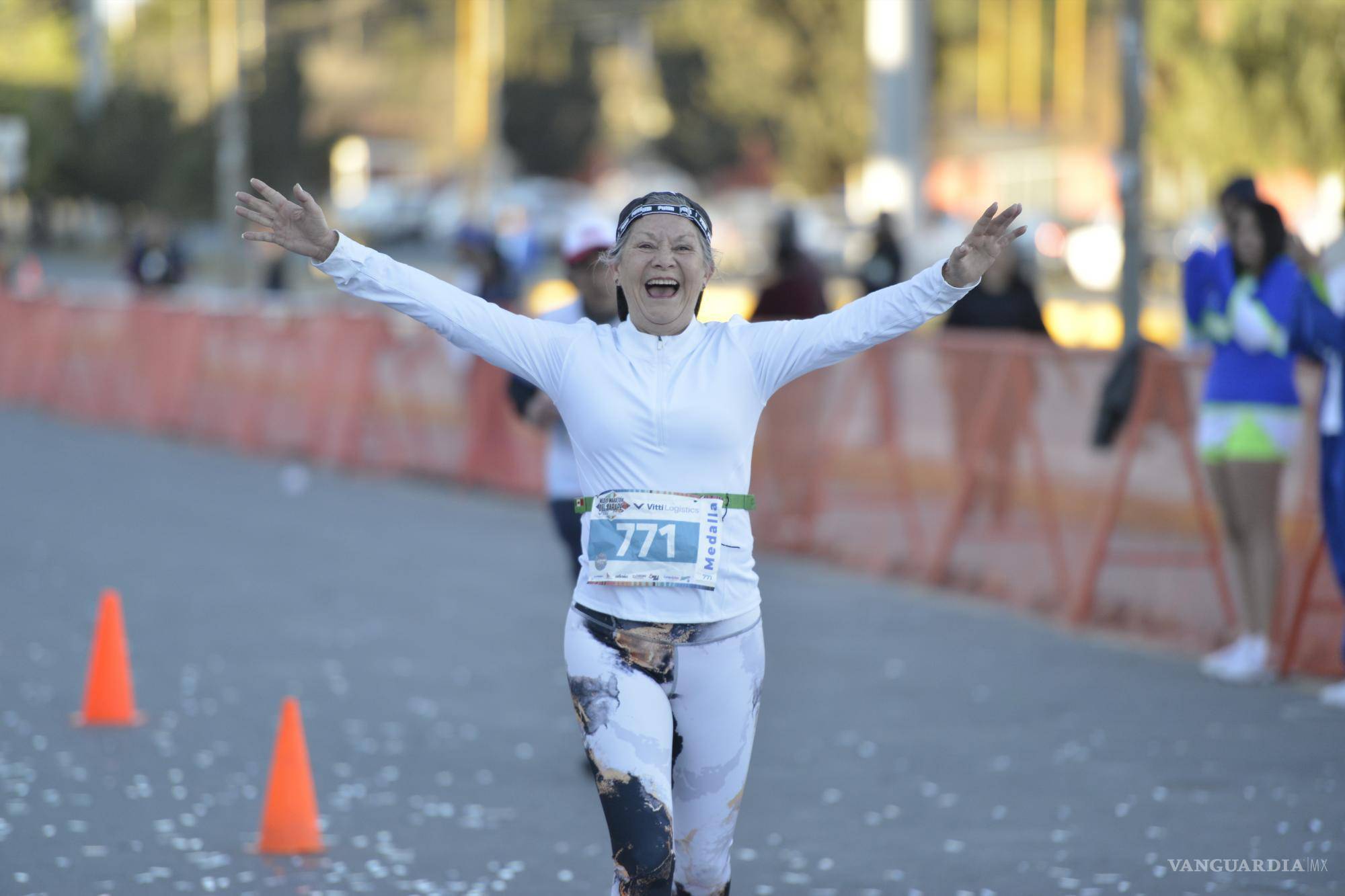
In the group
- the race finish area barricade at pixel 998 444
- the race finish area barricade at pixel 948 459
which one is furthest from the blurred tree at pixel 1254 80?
the race finish area barricade at pixel 998 444

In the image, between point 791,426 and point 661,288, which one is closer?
point 661,288

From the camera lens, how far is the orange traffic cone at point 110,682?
823 cm

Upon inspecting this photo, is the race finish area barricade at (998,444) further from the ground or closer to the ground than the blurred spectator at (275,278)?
closer to the ground

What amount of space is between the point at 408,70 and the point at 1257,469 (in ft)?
288

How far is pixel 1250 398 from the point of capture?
9.03 m

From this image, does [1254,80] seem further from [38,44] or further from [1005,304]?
[38,44]

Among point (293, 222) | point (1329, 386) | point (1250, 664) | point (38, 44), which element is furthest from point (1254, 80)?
point (38, 44)

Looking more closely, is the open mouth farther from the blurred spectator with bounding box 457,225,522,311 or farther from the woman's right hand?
the blurred spectator with bounding box 457,225,522,311

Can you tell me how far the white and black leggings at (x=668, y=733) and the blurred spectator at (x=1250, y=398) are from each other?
4.89m

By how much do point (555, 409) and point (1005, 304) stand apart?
251 inches

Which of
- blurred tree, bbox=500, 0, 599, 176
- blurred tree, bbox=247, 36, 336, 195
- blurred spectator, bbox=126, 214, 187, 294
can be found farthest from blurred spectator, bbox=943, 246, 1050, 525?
blurred tree, bbox=500, 0, 599, 176

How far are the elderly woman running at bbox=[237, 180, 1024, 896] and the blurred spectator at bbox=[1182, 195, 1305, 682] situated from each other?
15.2 feet

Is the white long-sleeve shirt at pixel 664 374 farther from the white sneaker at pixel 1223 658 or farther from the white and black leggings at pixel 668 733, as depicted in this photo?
the white sneaker at pixel 1223 658

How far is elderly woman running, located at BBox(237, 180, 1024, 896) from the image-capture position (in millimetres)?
4555
